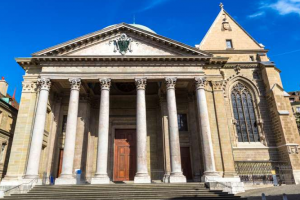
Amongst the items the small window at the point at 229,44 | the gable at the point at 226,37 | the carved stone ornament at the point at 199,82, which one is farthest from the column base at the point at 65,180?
the small window at the point at 229,44

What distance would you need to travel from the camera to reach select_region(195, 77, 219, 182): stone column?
16609mm

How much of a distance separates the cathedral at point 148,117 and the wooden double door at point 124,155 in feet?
0.32

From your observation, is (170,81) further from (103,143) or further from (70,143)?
(70,143)

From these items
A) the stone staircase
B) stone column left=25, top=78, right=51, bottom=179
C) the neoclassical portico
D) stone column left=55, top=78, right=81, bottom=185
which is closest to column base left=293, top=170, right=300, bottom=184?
the neoclassical portico

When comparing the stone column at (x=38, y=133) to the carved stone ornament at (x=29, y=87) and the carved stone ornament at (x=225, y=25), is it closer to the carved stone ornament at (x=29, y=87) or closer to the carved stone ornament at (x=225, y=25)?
the carved stone ornament at (x=29, y=87)

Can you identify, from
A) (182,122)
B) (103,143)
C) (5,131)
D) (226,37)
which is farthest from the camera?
(226,37)

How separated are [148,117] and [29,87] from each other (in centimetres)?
1161

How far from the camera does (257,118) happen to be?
23.1 meters

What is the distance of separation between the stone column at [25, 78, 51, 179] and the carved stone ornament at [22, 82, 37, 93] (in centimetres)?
127

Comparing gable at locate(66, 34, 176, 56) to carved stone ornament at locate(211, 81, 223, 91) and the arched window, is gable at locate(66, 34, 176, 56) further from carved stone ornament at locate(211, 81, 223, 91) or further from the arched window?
→ the arched window

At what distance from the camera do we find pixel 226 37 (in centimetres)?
2762

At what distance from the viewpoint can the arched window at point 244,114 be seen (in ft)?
74.8

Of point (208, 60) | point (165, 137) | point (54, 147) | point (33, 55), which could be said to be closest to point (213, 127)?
point (165, 137)

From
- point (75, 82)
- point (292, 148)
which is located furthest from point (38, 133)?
point (292, 148)
